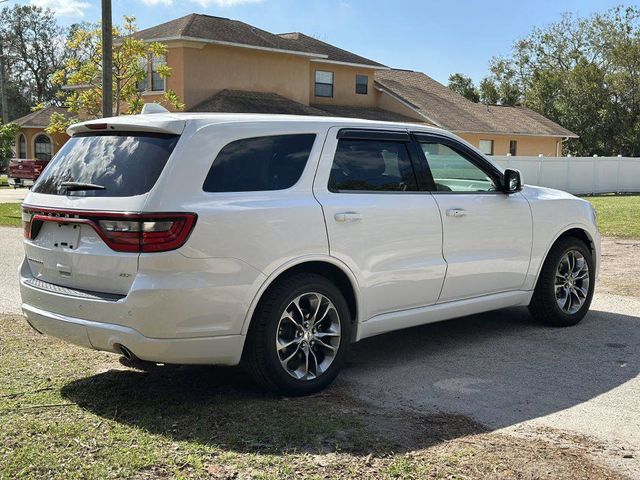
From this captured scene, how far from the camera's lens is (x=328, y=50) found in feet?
116

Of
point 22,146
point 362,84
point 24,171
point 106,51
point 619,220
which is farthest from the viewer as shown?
point 22,146

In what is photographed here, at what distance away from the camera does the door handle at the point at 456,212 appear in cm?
611

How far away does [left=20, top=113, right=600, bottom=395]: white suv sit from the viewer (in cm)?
461

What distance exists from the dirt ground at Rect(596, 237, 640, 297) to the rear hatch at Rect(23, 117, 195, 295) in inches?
254

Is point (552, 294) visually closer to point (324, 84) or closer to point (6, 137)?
point (324, 84)

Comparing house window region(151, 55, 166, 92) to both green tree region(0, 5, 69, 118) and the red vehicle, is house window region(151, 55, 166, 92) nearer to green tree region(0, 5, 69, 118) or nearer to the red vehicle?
the red vehicle

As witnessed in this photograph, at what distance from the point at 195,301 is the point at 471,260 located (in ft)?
8.60

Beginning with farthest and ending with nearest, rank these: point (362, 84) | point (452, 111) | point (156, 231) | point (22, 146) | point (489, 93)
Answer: point (489, 93) → point (22, 146) → point (452, 111) → point (362, 84) → point (156, 231)

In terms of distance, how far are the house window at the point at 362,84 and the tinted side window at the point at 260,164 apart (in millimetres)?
32368

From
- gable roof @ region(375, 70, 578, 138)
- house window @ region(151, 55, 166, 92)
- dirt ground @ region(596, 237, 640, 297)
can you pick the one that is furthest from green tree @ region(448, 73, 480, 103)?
dirt ground @ region(596, 237, 640, 297)

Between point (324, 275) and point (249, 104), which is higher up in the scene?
point (249, 104)

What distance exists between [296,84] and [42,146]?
783 inches

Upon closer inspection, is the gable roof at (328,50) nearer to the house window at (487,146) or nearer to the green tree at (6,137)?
the house window at (487,146)

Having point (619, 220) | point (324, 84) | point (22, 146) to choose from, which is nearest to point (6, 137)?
point (22, 146)
